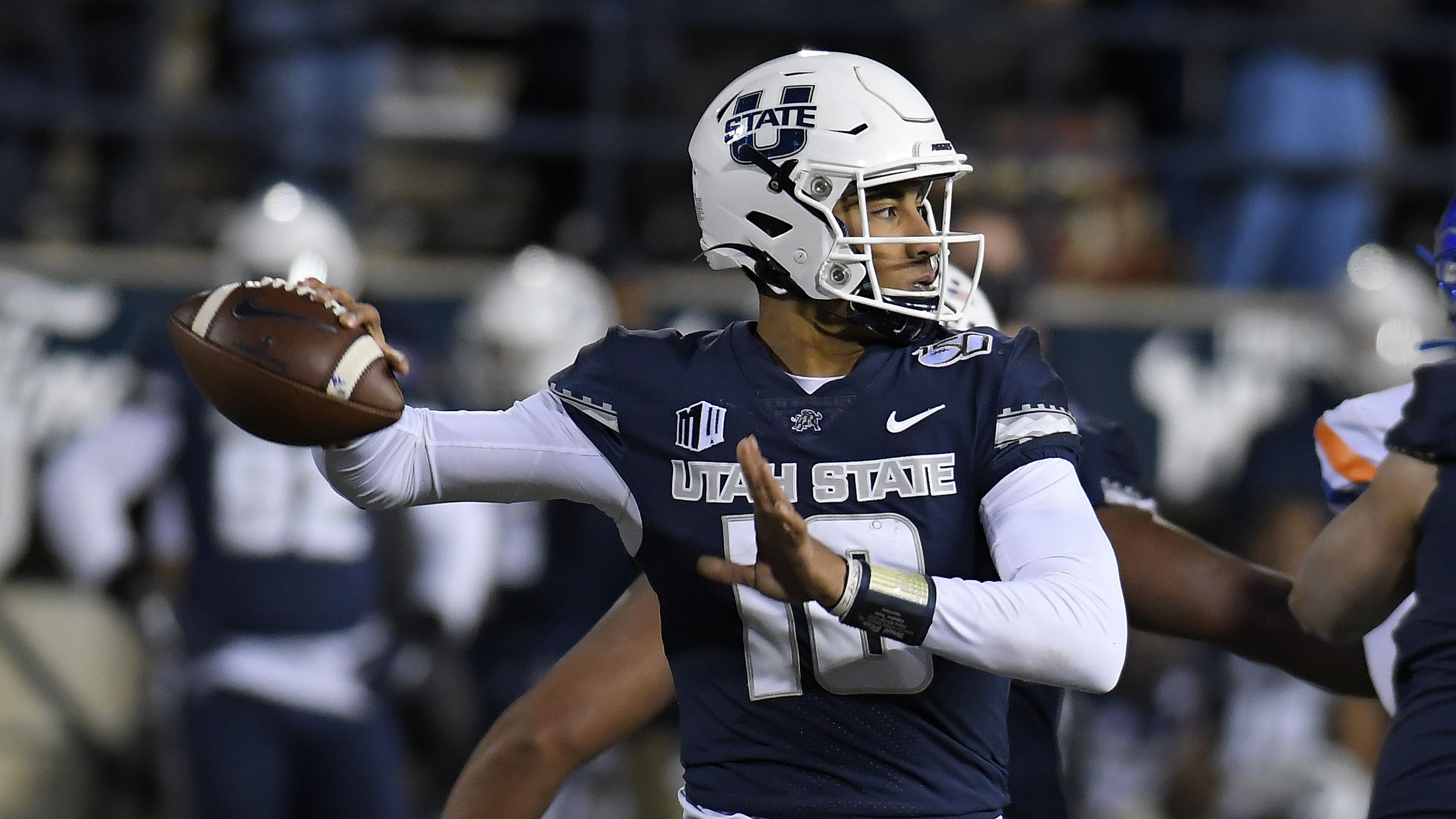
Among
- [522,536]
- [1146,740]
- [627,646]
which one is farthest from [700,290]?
[627,646]

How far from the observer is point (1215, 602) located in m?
3.39

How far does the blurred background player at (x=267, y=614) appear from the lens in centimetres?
557

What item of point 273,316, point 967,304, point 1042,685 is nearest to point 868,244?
point 967,304

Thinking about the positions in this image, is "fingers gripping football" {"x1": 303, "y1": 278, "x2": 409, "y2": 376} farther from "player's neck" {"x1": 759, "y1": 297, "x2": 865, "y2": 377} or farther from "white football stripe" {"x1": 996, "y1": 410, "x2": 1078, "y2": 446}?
"white football stripe" {"x1": 996, "y1": 410, "x2": 1078, "y2": 446}

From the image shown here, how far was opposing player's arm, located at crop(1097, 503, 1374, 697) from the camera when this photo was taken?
11.0ft

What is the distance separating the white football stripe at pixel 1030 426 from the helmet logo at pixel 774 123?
512 mm

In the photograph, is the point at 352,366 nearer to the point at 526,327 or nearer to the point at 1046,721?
the point at 1046,721

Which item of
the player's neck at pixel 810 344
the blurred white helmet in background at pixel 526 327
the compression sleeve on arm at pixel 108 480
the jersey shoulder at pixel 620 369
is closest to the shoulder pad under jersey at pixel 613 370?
the jersey shoulder at pixel 620 369

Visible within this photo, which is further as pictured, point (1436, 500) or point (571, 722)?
point (571, 722)

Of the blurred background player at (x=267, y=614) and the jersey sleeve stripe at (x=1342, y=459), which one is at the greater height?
the jersey sleeve stripe at (x=1342, y=459)

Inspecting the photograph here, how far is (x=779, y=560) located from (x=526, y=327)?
4.61 meters

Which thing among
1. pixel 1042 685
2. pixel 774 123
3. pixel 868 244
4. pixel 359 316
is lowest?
pixel 1042 685

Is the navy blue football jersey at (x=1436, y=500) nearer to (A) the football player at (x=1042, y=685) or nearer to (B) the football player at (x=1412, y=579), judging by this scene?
(B) the football player at (x=1412, y=579)

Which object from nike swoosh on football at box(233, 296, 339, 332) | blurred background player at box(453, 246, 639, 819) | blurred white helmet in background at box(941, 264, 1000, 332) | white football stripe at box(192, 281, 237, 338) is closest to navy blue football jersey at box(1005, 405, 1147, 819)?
blurred white helmet in background at box(941, 264, 1000, 332)
